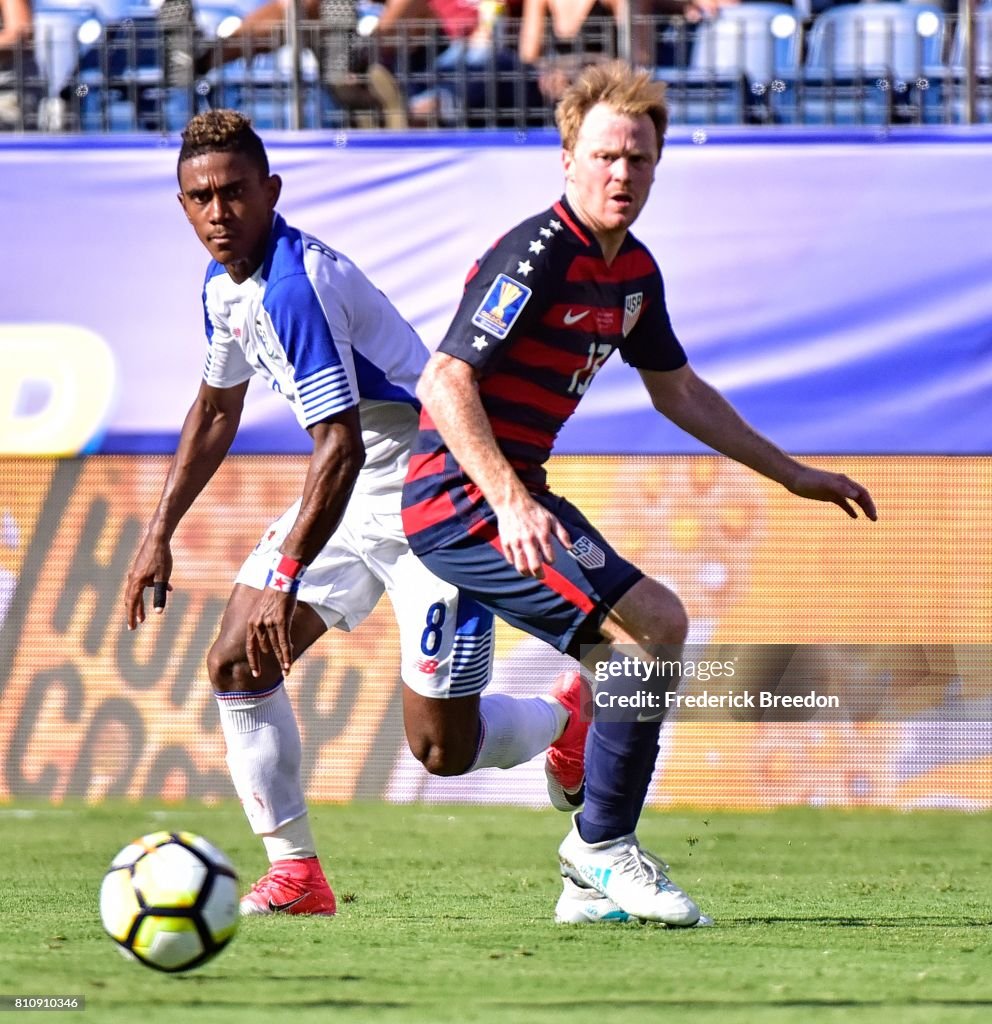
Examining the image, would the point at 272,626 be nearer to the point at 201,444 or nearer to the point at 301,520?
the point at 301,520

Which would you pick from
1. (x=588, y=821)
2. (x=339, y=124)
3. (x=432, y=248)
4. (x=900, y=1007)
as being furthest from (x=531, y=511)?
(x=339, y=124)

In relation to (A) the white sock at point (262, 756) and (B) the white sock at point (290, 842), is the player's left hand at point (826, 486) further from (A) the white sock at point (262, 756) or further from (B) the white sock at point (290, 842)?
(B) the white sock at point (290, 842)

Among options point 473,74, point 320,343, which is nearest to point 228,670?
point 320,343

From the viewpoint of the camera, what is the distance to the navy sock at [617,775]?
4.80 meters

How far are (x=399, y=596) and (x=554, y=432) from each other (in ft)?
2.93

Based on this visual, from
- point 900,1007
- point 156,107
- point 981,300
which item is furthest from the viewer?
point 156,107

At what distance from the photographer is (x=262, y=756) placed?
18.0ft

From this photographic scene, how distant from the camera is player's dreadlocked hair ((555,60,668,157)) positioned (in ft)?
15.4

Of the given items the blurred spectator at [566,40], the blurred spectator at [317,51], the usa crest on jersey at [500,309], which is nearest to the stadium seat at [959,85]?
the blurred spectator at [566,40]

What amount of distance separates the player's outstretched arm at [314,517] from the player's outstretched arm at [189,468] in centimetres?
82

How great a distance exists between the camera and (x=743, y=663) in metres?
9.60

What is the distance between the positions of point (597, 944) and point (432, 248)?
5.55m

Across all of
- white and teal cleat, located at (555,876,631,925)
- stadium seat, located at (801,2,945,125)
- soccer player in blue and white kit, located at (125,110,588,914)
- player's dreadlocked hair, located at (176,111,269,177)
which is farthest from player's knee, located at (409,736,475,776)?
stadium seat, located at (801,2,945,125)

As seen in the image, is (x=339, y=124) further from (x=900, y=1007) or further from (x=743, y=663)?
(x=900, y=1007)
